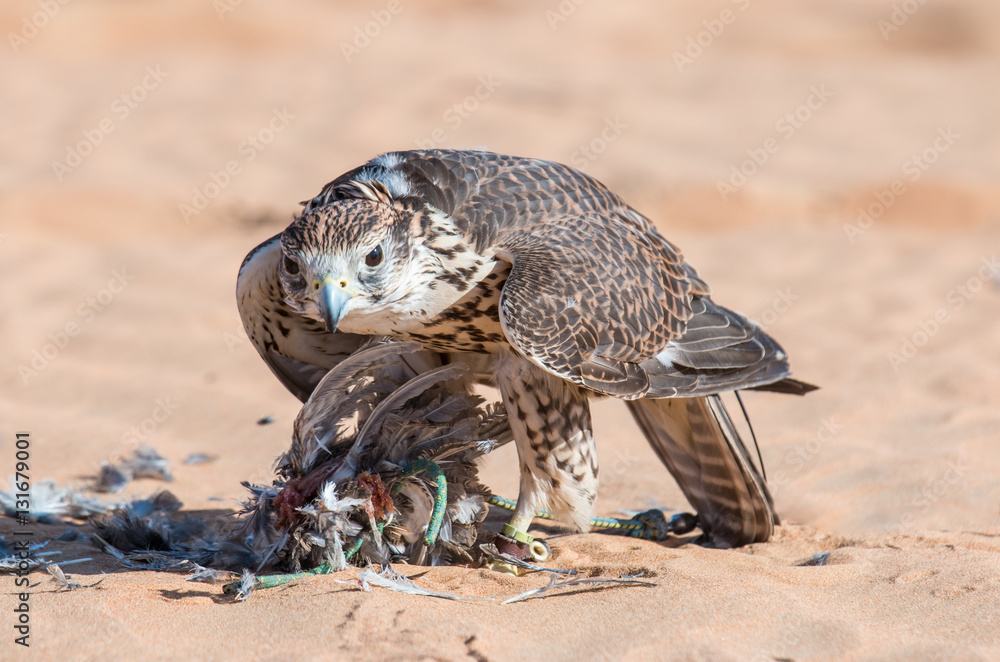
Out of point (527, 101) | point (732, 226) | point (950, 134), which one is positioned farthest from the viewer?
point (527, 101)

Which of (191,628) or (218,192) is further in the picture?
(218,192)

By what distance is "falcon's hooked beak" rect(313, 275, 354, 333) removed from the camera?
287 cm

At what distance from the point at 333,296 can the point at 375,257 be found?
188mm

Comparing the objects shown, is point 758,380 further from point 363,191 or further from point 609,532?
point 363,191

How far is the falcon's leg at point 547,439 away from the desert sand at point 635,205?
0.21 meters

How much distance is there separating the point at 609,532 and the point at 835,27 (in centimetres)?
1260

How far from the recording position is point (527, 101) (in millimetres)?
11195

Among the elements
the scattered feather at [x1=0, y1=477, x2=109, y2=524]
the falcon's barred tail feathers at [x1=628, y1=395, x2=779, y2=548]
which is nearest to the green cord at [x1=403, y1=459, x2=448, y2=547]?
the falcon's barred tail feathers at [x1=628, y1=395, x2=779, y2=548]

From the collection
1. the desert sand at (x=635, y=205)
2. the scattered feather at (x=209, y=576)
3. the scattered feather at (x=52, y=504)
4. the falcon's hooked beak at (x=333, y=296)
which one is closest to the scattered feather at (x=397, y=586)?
the desert sand at (x=635, y=205)

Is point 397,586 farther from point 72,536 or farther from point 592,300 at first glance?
point 72,536

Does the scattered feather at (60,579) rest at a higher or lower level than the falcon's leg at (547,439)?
lower

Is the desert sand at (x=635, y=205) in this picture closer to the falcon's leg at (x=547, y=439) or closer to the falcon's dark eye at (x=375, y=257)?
the falcon's leg at (x=547, y=439)

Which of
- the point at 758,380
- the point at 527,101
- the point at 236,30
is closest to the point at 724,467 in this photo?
the point at 758,380

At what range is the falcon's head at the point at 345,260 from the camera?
9.57ft
